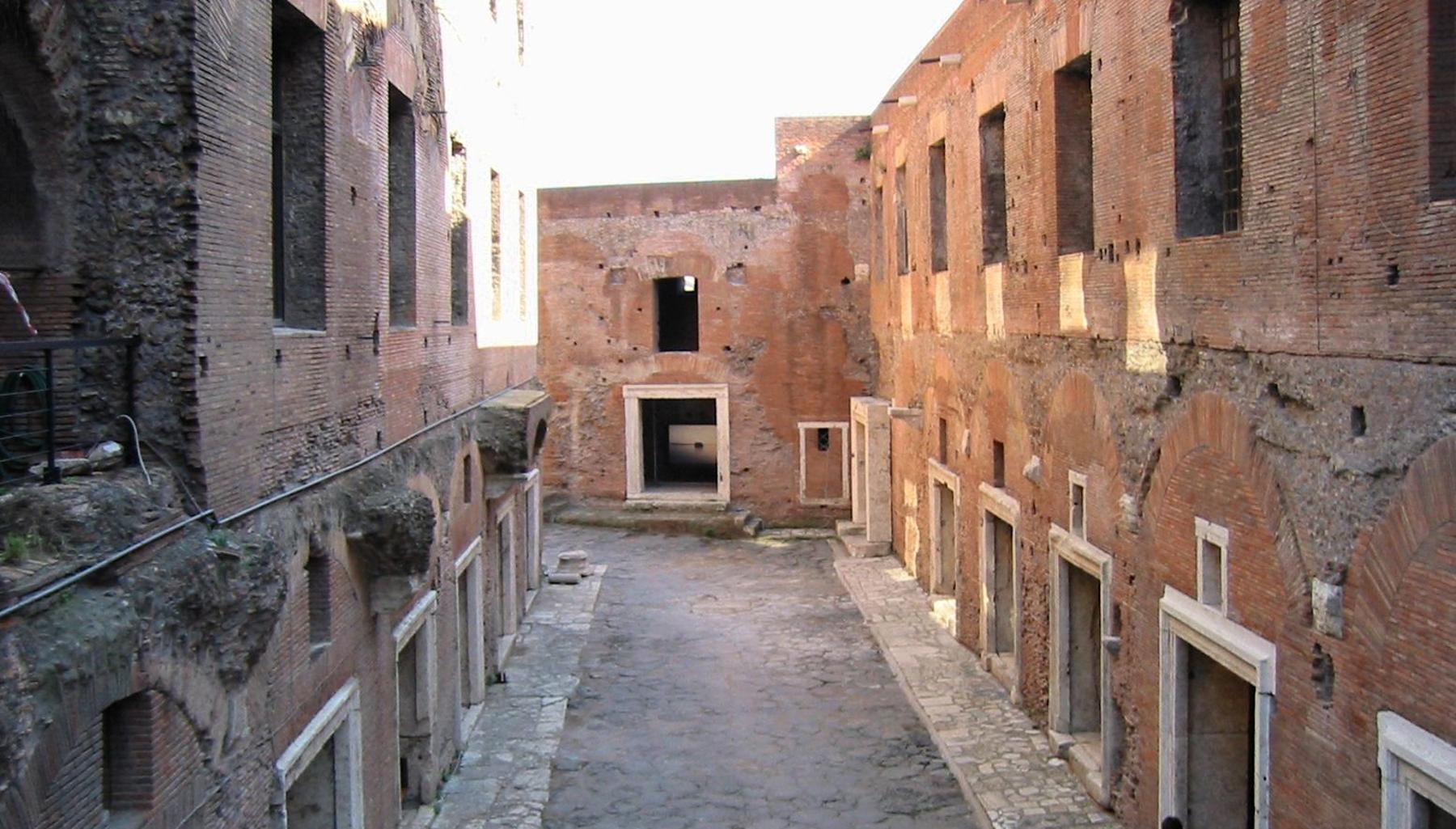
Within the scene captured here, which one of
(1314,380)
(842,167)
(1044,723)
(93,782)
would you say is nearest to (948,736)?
(1044,723)

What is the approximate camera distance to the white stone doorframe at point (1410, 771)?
198 inches

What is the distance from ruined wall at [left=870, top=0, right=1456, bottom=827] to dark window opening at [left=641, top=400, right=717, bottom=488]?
11.7 meters

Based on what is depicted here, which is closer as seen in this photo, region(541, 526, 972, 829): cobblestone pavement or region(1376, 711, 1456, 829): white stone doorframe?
region(1376, 711, 1456, 829): white stone doorframe

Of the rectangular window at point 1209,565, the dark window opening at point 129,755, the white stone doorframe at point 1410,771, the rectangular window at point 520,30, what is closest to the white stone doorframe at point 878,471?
the rectangular window at point 520,30

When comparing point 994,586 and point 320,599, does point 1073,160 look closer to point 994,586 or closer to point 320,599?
point 994,586

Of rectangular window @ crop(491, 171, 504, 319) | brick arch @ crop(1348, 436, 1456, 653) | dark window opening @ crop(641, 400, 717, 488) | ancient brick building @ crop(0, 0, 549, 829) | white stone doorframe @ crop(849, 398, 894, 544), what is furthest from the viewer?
dark window opening @ crop(641, 400, 717, 488)

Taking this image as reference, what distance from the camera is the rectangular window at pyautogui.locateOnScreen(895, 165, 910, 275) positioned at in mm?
17812

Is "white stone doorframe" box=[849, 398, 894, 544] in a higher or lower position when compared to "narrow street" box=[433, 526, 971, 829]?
higher

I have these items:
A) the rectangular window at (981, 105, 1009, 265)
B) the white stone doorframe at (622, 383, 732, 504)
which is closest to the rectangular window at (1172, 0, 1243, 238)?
the rectangular window at (981, 105, 1009, 265)

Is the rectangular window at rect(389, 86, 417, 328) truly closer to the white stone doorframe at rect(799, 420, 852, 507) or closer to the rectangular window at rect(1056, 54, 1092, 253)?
the rectangular window at rect(1056, 54, 1092, 253)

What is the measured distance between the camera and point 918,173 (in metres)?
16.2

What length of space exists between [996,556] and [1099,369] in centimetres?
377

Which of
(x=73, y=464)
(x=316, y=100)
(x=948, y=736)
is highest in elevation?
(x=316, y=100)

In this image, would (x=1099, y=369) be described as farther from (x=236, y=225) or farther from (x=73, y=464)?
(x=73, y=464)
